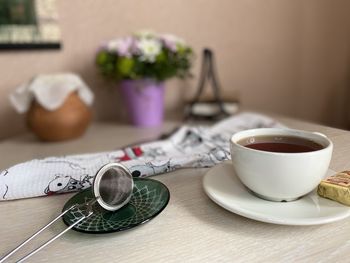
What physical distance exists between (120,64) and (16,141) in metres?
0.32

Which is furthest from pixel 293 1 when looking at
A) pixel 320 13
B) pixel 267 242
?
pixel 267 242

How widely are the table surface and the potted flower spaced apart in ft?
1.66

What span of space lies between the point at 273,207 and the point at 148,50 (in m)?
0.60

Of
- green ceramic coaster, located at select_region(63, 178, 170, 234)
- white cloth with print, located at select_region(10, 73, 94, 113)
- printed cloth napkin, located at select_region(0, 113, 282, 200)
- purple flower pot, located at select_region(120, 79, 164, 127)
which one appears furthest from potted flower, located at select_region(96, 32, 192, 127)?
green ceramic coaster, located at select_region(63, 178, 170, 234)

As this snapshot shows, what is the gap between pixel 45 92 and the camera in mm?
802

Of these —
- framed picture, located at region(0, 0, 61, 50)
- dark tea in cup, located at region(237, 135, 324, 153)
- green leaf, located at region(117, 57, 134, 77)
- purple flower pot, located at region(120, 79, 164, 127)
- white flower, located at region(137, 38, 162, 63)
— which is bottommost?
purple flower pot, located at region(120, 79, 164, 127)

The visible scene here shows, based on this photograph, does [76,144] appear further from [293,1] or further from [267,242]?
[293,1]

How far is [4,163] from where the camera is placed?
0.68 meters

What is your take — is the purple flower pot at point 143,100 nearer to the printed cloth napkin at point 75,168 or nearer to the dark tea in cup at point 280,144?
the printed cloth napkin at point 75,168

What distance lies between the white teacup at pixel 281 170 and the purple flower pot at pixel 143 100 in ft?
1.91

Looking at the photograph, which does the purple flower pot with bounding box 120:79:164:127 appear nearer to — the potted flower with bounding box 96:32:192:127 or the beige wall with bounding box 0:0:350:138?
the potted flower with bounding box 96:32:192:127

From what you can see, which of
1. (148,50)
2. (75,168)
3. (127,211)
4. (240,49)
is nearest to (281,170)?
(127,211)

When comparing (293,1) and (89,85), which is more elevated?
(293,1)

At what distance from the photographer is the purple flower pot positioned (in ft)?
3.07
